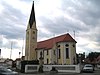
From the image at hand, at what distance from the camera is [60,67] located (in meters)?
40.4

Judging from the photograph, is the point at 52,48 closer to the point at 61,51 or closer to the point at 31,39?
the point at 61,51

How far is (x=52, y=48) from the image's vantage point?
61906mm

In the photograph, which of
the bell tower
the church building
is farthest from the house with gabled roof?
the bell tower

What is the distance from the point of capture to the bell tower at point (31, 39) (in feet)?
232

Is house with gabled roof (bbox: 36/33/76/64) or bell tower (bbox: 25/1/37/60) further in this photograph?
bell tower (bbox: 25/1/37/60)

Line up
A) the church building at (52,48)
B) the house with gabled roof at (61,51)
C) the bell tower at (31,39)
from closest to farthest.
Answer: the house with gabled roof at (61,51) < the church building at (52,48) < the bell tower at (31,39)

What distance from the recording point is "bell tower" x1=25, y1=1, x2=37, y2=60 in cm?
7069

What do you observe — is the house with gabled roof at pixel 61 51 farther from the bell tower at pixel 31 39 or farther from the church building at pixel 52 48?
the bell tower at pixel 31 39

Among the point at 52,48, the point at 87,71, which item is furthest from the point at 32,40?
the point at 87,71

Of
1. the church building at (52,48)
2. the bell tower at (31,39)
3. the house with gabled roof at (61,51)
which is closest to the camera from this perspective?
the house with gabled roof at (61,51)

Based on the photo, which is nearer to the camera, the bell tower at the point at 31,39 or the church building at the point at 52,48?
the church building at the point at 52,48

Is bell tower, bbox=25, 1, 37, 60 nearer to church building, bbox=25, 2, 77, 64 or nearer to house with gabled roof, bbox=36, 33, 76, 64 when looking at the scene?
church building, bbox=25, 2, 77, 64

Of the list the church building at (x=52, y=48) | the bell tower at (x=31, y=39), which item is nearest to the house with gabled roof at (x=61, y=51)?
the church building at (x=52, y=48)

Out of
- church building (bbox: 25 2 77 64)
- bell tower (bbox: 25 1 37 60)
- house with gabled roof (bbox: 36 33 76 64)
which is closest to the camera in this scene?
house with gabled roof (bbox: 36 33 76 64)
